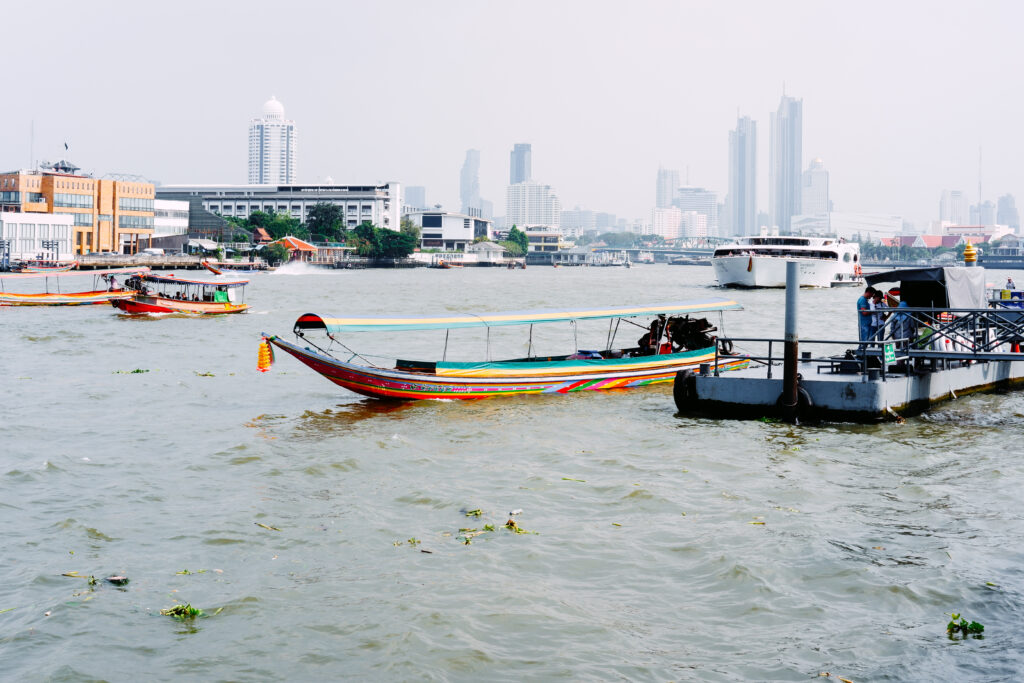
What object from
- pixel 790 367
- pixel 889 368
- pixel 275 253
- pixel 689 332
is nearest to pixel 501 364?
pixel 689 332

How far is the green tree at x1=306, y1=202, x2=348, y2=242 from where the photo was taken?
556ft

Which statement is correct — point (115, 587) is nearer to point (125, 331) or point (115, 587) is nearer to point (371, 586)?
point (371, 586)

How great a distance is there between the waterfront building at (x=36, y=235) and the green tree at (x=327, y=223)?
5704 cm

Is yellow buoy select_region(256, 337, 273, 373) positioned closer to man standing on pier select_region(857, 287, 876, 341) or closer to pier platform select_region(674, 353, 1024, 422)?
pier platform select_region(674, 353, 1024, 422)

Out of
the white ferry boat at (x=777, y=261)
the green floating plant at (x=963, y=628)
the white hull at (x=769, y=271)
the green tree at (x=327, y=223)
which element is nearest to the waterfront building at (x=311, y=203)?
the green tree at (x=327, y=223)

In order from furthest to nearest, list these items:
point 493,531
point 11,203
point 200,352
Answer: point 11,203 → point 200,352 → point 493,531

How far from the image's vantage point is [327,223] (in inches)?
6688

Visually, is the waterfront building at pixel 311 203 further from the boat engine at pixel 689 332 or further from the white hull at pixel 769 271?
the boat engine at pixel 689 332

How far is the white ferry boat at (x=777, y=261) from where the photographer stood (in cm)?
8575

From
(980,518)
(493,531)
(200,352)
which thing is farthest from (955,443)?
(200,352)

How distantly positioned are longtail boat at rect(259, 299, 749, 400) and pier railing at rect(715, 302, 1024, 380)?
212cm

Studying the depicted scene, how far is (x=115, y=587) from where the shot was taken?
10359mm

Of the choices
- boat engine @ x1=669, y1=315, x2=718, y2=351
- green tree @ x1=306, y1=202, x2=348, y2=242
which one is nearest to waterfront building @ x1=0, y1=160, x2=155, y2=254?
green tree @ x1=306, y1=202, x2=348, y2=242

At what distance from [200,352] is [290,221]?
436 ft
